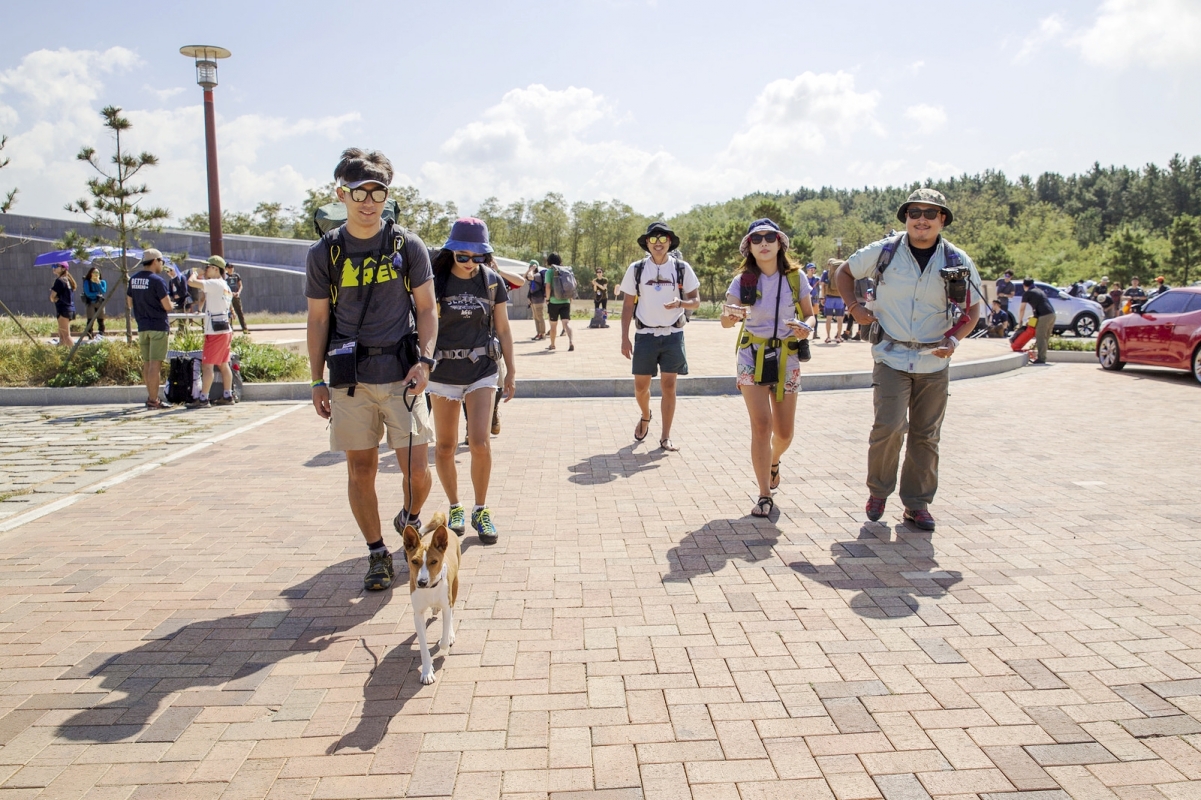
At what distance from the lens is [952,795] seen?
255 cm

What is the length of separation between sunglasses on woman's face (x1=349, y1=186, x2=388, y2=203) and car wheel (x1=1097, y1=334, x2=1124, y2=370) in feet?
48.0

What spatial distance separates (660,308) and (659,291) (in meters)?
0.16

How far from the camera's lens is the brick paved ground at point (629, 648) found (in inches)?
107

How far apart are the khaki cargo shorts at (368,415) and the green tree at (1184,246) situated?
66510 millimetres

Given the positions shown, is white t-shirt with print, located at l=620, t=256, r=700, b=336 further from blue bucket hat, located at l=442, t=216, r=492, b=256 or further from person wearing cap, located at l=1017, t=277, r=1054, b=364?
person wearing cap, located at l=1017, t=277, r=1054, b=364

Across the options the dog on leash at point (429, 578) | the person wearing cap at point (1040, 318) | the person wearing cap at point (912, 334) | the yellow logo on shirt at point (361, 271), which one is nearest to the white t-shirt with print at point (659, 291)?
the person wearing cap at point (912, 334)

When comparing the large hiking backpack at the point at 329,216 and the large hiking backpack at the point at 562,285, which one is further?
the large hiking backpack at the point at 562,285

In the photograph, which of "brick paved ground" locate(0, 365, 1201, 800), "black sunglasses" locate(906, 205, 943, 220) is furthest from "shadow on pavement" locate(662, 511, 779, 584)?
"black sunglasses" locate(906, 205, 943, 220)

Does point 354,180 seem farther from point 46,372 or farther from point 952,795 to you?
point 46,372

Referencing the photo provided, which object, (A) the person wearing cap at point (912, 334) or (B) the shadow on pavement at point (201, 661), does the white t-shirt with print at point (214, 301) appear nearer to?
(B) the shadow on pavement at point (201, 661)

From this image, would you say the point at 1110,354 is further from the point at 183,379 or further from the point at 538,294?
the point at 183,379

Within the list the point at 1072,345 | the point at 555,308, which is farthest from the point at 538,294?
the point at 1072,345

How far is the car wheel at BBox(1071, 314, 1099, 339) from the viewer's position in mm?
24125

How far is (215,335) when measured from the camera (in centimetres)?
1029
